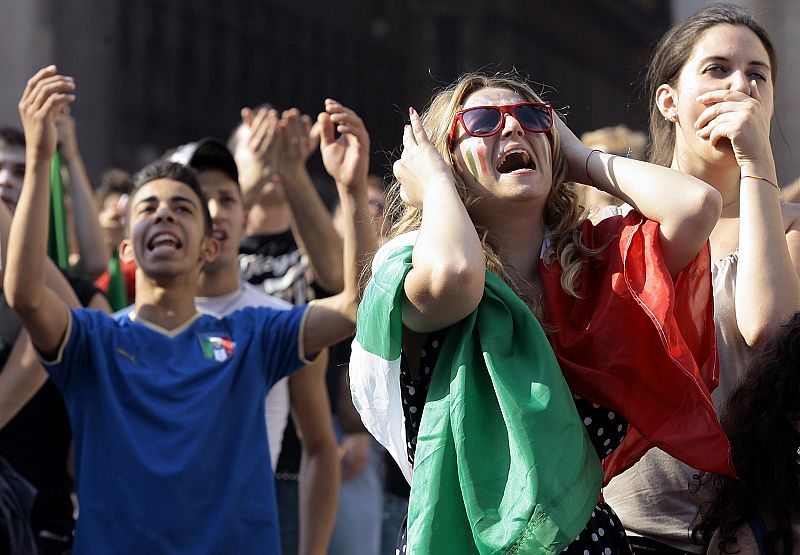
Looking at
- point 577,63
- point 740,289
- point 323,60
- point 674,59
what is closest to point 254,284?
point 674,59

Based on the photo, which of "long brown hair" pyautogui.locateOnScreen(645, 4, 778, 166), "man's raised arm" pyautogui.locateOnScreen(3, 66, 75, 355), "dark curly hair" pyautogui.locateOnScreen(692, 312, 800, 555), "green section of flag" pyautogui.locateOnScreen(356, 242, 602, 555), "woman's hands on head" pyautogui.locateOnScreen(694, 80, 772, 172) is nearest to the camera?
"green section of flag" pyautogui.locateOnScreen(356, 242, 602, 555)

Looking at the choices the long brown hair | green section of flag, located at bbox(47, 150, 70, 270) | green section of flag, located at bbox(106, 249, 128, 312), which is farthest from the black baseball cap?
the long brown hair

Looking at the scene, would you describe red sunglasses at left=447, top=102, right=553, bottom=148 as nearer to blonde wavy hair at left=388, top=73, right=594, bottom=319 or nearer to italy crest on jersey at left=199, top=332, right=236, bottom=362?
blonde wavy hair at left=388, top=73, right=594, bottom=319

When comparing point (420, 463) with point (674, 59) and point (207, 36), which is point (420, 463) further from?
point (207, 36)

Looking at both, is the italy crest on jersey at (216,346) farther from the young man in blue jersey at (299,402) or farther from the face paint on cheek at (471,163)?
the face paint on cheek at (471,163)

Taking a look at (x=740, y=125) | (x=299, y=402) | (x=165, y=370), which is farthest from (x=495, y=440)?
(x=299, y=402)

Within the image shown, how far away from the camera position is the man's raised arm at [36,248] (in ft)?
11.9

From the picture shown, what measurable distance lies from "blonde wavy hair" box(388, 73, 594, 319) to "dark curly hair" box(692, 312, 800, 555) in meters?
0.42

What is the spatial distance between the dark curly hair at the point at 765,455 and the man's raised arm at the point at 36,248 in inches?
73.2

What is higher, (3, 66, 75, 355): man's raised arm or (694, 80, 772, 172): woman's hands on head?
(694, 80, 772, 172): woman's hands on head

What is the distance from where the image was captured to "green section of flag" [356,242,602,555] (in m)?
2.41

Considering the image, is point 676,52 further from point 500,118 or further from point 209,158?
point 209,158

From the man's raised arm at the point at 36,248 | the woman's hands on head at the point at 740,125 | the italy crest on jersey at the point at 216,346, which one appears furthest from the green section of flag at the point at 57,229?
the woman's hands on head at the point at 740,125

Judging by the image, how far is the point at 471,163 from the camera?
276 centimetres
